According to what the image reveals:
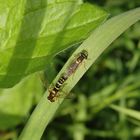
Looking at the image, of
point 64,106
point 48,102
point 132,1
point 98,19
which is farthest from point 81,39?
point 132,1

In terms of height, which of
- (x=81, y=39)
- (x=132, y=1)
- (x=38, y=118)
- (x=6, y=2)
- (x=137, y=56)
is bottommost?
(x=38, y=118)

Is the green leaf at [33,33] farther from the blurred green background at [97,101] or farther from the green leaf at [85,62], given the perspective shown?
the blurred green background at [97,101]

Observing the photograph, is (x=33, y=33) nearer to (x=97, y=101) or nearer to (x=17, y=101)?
(x=17, y=101)

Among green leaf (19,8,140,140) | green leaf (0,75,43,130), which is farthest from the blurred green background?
green leaf (19,8,140,140)

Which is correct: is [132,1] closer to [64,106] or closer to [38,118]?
[64,106]

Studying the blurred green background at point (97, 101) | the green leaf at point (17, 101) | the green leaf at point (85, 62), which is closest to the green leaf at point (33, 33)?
the green leaf at point (85, 62)

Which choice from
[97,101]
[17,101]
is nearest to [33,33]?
[17,101]

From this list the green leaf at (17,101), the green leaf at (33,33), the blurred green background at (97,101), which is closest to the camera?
the green leaf at (33,33)

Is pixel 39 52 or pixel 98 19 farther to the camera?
pixel 98 19
